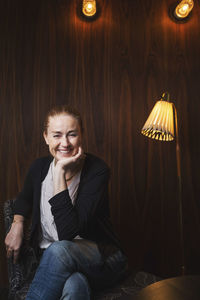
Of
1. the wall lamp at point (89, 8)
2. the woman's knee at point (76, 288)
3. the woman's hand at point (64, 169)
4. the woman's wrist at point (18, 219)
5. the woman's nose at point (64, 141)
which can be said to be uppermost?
the wall lamp at point (89, 8)

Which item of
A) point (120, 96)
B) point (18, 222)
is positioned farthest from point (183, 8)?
point (18, 222)

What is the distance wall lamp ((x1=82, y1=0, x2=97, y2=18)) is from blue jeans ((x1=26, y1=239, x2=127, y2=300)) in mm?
1746

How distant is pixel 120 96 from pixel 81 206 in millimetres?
1143

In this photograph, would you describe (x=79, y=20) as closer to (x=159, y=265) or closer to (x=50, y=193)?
(x=50, y=193)

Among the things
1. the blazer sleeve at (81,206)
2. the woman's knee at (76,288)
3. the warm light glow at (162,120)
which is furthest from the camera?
the warm light glow at (162,120)

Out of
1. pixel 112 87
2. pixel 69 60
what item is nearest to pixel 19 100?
pixel 69 60

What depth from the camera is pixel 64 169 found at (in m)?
1.23

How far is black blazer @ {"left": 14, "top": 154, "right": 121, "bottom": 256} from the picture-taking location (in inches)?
43.5

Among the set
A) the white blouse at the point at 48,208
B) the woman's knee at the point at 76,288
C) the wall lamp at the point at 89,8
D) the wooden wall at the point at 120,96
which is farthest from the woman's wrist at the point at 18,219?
the wall lamp at the point at 89,8

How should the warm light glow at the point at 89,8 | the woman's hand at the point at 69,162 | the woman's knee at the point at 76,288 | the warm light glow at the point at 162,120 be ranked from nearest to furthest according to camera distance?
1. the woman's knee at the point at 76,288
2. the woman's hand at the point at 69,162
3. the warm light glow at the point at 162,120
4. the warm light glow at the point at 89,8

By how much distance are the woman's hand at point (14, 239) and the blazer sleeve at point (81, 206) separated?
242 mm

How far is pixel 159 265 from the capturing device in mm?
2047

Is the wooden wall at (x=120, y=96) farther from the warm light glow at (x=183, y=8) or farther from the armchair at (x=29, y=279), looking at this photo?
the armchair at (x=29, y=279)

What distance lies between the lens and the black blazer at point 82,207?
1104mm
